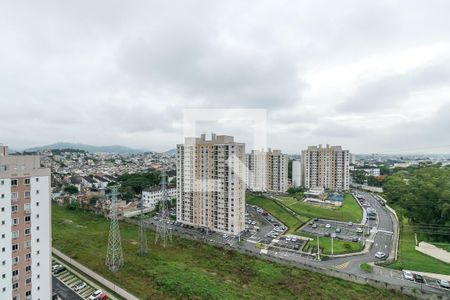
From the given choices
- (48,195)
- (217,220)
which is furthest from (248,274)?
(48,195)

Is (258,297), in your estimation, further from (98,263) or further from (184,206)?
(184,206)

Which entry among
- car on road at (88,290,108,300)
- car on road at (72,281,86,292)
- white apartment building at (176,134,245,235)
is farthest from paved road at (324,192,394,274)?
car on road at (72,281,86,292)

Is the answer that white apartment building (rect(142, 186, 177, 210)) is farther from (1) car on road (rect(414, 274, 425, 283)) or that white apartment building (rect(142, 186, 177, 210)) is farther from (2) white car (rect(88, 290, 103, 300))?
(1) car on road (rect(414, 274, 425, 283))

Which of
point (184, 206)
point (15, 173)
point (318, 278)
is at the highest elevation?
point (15, 173)

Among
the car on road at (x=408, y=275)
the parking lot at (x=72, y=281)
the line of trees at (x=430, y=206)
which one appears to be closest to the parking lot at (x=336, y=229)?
the line of trees at (x=430, y=206)

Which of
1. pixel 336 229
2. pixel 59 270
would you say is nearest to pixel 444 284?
pixel 336 229

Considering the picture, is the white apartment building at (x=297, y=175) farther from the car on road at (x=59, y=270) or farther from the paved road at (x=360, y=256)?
the car on road at (x=59, y=270)
